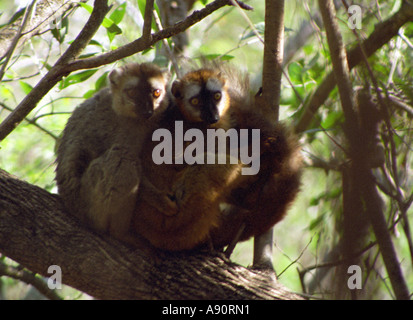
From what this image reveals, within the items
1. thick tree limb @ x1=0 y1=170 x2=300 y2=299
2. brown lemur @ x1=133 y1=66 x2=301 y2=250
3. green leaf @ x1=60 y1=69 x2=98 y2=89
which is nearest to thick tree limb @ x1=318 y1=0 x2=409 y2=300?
thick tree limb @ x1=0 y1=170 x2=300 y2=299

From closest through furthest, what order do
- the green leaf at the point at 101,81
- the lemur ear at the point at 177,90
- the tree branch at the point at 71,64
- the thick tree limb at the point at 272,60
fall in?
1. the tree branch at the point at 71,64
2. the thick tree limb at the point at 272,60
3. the lemur ear at the point at 177,90
4. the green leaf at the point at 101,81

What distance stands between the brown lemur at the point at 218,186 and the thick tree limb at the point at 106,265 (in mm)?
316

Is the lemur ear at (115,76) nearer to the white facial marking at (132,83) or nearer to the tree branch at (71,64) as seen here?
the white facial marking at (132,83)

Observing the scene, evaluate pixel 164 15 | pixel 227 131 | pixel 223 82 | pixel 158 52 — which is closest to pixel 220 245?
Result: pixel 227 131

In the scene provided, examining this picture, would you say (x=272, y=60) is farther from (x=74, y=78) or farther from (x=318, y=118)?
(x=74, y=78)

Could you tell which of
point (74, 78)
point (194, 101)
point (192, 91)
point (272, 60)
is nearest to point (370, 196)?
point (272, 60)

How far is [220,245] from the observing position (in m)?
4.27

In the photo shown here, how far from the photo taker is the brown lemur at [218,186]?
4.02 m

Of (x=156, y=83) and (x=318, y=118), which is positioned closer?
(x=156, y=83)

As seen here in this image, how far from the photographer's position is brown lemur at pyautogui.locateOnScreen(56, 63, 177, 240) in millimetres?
3957

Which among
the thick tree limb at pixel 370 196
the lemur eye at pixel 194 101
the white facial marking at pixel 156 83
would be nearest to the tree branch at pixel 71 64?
the white facial marking at pixel 156 83

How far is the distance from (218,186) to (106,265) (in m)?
1.17

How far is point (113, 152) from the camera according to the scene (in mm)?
4113

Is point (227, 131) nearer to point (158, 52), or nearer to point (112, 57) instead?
point (112, 57)
